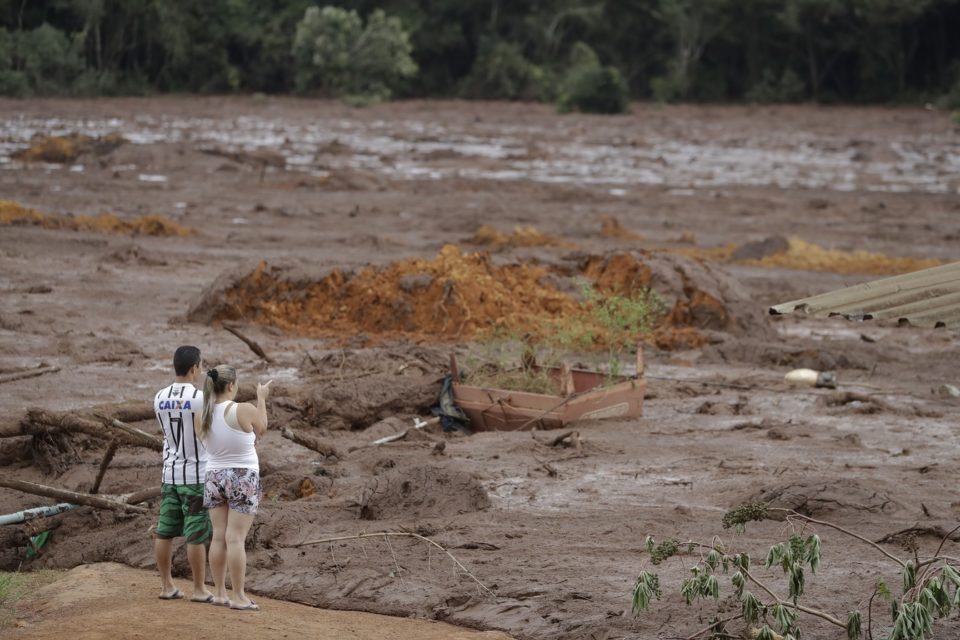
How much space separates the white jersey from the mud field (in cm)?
121

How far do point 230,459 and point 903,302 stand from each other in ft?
10.8

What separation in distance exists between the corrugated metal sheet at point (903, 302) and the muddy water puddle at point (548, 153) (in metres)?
24.3

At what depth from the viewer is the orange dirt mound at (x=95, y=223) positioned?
22.6m

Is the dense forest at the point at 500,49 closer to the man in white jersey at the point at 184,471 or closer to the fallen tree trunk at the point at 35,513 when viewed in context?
the fallen tree trunk at the point at 35,513

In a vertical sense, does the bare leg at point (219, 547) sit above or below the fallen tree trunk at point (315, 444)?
above

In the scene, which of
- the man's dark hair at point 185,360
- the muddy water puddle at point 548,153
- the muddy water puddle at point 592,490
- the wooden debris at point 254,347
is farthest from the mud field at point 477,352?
the man's dark hair at point 185,360

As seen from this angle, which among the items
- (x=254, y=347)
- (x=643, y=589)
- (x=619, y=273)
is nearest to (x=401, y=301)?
(x=619, y=273)

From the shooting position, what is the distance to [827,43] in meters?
61.5

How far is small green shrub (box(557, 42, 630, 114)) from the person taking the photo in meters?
56.3

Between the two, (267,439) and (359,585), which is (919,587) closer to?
(359,585)

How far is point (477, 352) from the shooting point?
1381 centimetres

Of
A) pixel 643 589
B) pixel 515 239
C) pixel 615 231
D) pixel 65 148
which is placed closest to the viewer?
pixel 643 589

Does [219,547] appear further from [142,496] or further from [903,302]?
[903,302]

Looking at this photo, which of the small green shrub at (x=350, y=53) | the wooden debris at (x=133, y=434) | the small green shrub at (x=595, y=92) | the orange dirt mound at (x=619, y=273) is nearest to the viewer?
the wooden debris at (x=133, y=434)
